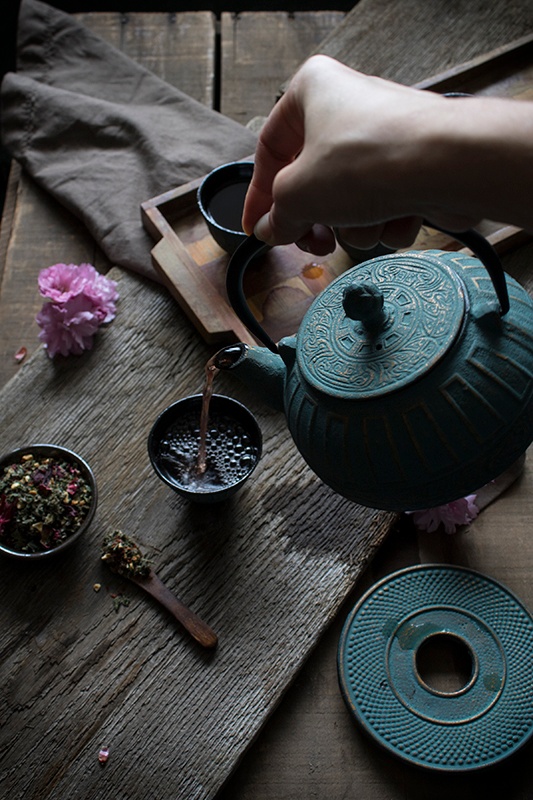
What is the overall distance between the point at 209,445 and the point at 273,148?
591mm

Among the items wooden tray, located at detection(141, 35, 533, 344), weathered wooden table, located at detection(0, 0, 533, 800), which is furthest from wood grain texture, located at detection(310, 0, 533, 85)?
weathered wooden table, located at detection(0, 0, 533, 800)

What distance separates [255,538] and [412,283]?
578 millimetres

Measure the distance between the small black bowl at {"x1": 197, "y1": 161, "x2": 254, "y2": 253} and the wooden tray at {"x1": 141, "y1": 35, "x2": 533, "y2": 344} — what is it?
79mm

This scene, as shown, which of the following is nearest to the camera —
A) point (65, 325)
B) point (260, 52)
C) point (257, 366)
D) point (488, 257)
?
point (488, 257)

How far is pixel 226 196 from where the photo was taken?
1622mm

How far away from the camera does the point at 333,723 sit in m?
1.30

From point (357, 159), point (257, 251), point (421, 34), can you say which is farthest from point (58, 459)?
point (421, 34)

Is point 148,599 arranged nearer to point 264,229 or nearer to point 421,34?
point 264,229

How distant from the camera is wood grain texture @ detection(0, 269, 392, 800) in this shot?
123cm

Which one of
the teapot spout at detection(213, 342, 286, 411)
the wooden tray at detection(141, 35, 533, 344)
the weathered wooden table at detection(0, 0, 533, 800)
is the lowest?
the weathered wooden table at detection(0, 0, 533, 800)

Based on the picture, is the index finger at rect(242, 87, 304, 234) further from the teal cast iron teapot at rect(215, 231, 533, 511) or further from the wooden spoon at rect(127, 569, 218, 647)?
the wooden spoon at rect(127, 569, 218, 647)

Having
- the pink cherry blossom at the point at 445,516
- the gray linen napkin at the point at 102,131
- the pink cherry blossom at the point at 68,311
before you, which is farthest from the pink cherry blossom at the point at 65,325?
the pink cherry blossom at the point at 445,516

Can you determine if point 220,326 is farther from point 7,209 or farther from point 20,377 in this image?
point 7,209

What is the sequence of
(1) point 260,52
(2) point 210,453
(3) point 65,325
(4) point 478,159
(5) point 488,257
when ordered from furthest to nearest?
(1) point 260,52, (3) point 65,325, (2) point 210,453, (5) point 488,257, (4) point 478,159
